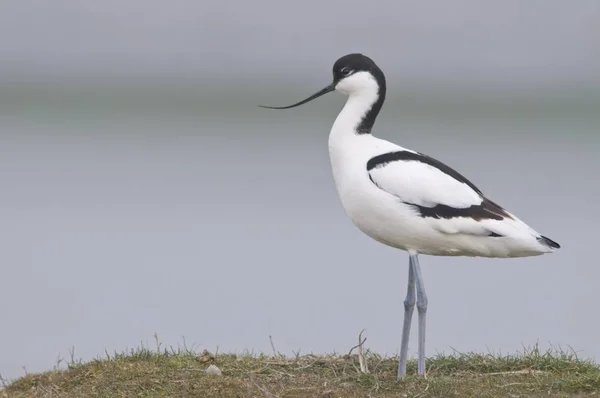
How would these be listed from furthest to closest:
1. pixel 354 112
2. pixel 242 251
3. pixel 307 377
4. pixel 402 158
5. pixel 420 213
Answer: pixel 242 251 < pixel 354 112 < pixel 402 158 < pixel 420 213 < pixel 307 377

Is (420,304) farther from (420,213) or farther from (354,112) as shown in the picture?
(354,112)

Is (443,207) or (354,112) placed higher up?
(354,112)

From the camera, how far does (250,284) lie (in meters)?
13.4

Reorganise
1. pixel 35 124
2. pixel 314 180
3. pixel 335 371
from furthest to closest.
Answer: pixel 35 124 → pixel 314 180 → pixel 335 371

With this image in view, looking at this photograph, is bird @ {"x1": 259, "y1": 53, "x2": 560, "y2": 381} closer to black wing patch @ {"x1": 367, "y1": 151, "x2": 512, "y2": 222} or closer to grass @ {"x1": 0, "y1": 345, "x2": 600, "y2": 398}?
black wing patch @ {"x1": 367, "y1": 151, "x2": 512, "y2": 222}

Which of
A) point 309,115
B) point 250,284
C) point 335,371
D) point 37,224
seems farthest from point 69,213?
point 309,115

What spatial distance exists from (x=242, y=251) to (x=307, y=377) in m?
7.04

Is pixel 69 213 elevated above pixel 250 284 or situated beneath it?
elevated above

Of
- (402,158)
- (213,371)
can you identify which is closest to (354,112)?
(402,158)

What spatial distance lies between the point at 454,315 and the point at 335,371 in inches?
192

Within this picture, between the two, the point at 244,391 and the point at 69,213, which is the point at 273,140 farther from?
the point at 244,391

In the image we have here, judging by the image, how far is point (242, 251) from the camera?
14688 mm

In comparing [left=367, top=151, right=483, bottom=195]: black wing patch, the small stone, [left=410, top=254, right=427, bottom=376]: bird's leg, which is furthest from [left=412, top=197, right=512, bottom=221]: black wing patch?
the small stone

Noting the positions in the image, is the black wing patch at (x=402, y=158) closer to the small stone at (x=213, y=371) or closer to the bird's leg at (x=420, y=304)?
the bird's leg at (x=420, y=304)
